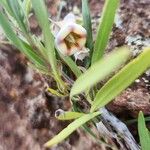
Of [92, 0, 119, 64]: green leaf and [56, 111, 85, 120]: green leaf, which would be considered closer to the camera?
[92, 0, 119, 64]: green leaf

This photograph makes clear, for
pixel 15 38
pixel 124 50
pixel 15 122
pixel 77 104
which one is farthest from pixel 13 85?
pixel 124 50

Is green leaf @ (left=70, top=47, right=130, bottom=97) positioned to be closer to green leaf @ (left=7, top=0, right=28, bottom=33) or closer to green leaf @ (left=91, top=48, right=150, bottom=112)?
green leaf @ (left=91, top=48, right=150, bottom=112)

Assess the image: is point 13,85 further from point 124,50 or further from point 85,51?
point 124,50

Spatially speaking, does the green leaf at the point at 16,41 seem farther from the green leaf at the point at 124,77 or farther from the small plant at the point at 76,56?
the green leaf at the point at 124,77

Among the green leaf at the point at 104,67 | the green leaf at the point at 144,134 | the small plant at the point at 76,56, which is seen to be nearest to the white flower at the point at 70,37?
the small plant at the point at 76,56

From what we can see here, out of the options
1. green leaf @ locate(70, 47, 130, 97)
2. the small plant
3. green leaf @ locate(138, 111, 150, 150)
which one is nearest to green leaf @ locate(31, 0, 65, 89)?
the small plant

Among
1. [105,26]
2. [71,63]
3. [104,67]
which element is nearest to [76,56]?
[71,63]
